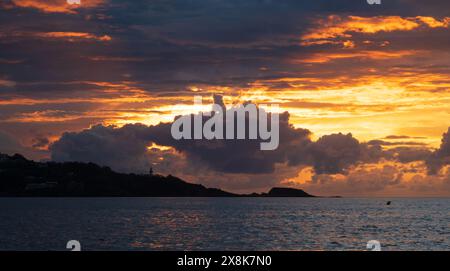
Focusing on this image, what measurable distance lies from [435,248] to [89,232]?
201 ft

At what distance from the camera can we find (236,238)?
98.5m

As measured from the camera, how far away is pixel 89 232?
112625 millimetres
